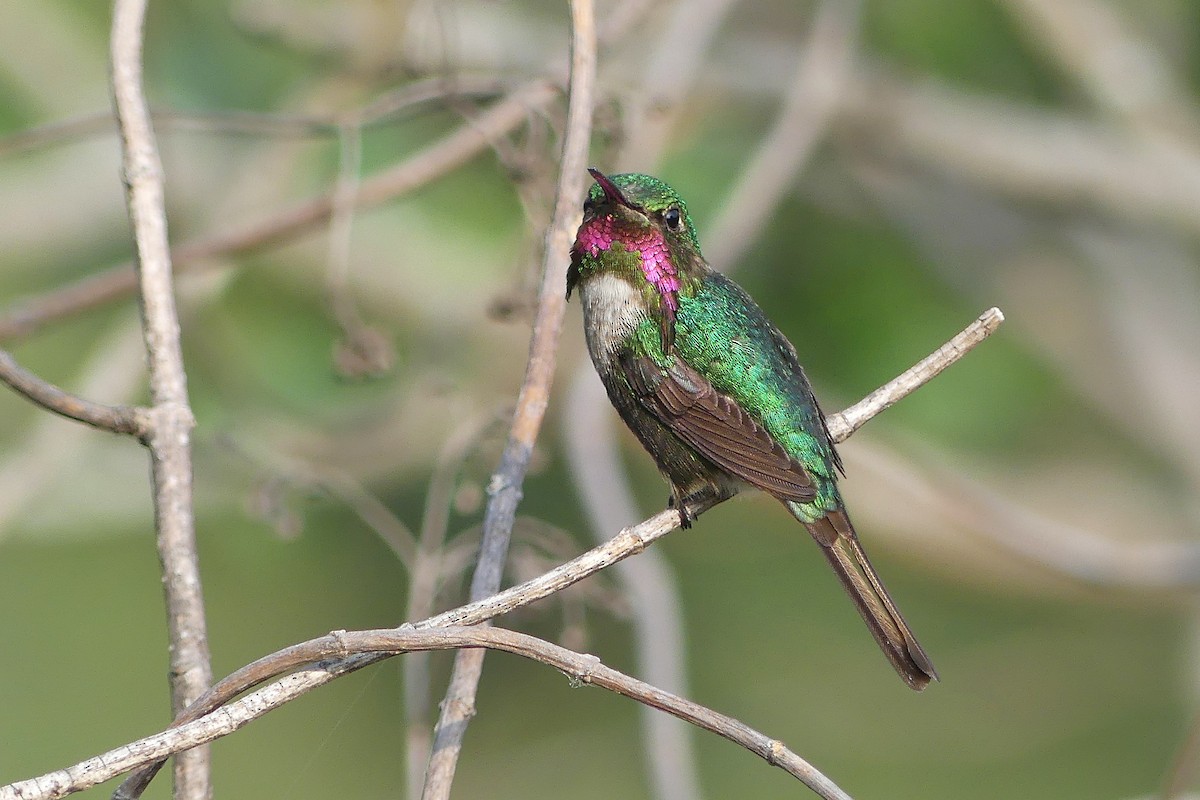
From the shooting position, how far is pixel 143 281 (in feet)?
7.78

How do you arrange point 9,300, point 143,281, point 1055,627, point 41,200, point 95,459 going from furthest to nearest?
point 1055,627 < point 9,300 < point 41,200 < point 95,459 < point 143,281

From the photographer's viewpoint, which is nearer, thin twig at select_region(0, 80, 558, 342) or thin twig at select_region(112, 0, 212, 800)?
thin twig at select_region(112, 0, 212, 800)

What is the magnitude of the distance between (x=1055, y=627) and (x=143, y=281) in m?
7.69

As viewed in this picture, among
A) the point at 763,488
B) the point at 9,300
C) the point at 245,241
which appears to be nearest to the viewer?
the point at 763,488

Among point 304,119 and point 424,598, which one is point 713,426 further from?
point 304,119

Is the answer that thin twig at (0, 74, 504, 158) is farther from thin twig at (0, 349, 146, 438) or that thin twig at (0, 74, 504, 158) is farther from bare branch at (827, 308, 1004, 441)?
bare branch at (827, 308, 1004, 441)

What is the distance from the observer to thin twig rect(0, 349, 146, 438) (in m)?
2.22

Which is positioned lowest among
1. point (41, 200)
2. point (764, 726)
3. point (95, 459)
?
point (764, 726)

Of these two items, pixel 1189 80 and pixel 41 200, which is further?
pixel 1189 80

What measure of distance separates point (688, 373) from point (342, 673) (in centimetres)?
140

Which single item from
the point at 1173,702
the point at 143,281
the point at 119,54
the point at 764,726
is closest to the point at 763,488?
the point at 143,281

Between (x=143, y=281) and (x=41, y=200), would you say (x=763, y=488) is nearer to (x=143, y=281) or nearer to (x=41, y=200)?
(x=143, y=281)

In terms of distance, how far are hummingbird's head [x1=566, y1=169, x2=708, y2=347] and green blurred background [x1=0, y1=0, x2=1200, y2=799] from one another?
302 centimetres

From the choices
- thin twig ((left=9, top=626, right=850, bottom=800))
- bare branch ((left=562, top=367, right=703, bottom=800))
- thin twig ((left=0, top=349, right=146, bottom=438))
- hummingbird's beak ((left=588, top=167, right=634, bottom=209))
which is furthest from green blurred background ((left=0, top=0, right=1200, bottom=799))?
thin twig ((left=9, top=626, right=850, bottom=800))
